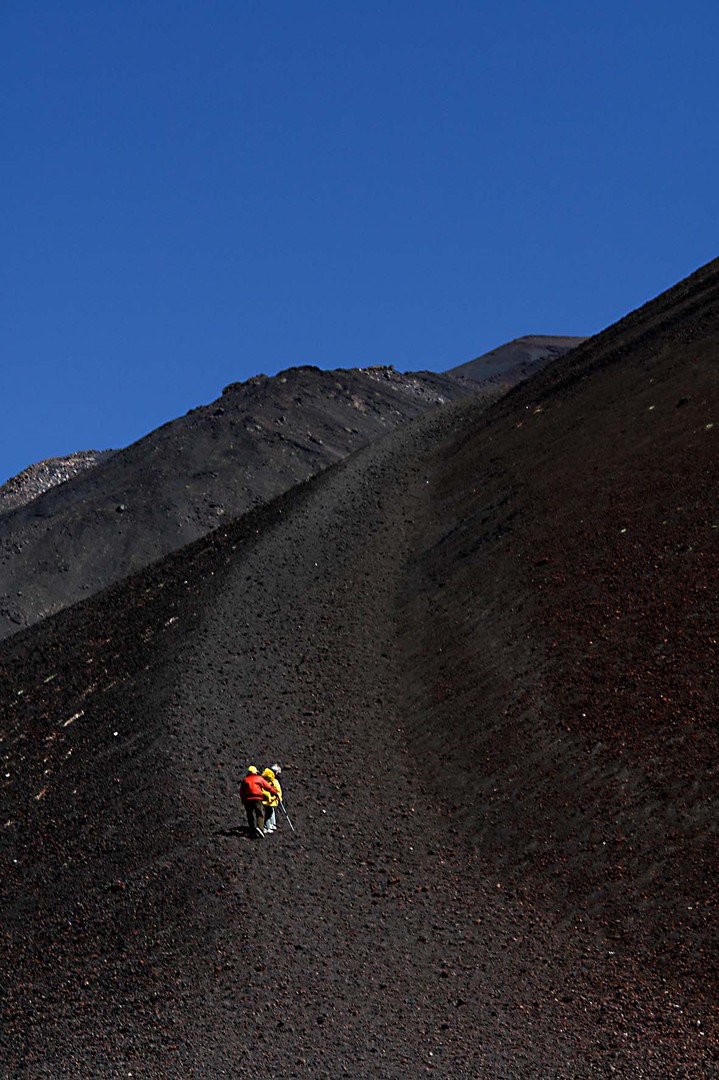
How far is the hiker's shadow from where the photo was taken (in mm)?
21281

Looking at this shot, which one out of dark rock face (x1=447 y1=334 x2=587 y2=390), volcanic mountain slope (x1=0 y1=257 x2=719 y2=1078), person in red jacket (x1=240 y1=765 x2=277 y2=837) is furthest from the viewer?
dark rock face (x1=447 y1=334 x2=587 y2=390)

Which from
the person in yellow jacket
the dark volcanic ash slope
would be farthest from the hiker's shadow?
the dark volcanic ash slope

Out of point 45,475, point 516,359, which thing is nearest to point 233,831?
point 45,475

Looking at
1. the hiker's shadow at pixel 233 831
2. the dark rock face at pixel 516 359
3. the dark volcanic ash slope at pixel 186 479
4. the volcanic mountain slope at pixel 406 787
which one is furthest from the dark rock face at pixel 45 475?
the hiker's shadow at pixel 233 831

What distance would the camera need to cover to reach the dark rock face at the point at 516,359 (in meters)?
87.9

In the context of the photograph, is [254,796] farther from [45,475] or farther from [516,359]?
[516,359]

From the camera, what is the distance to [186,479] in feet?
207

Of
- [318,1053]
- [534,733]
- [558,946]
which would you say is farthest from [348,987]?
[534,733]

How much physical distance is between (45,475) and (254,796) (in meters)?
74.3

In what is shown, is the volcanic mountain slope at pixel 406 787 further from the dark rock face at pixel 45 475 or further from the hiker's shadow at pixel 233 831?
the dark rock face at pixel 45 475

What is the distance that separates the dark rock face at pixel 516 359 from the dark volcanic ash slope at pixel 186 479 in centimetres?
1164

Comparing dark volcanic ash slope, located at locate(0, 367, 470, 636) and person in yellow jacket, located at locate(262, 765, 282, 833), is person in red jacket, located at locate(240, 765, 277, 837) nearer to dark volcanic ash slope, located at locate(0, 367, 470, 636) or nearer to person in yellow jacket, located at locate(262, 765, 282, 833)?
person in yellow jacket, located at locate(262, 765, 282, 833)

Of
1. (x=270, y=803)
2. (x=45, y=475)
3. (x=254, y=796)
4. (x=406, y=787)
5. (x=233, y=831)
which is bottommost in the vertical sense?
(x=406, y=787)

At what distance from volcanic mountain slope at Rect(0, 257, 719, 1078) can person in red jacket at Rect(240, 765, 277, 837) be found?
0.32 metres
